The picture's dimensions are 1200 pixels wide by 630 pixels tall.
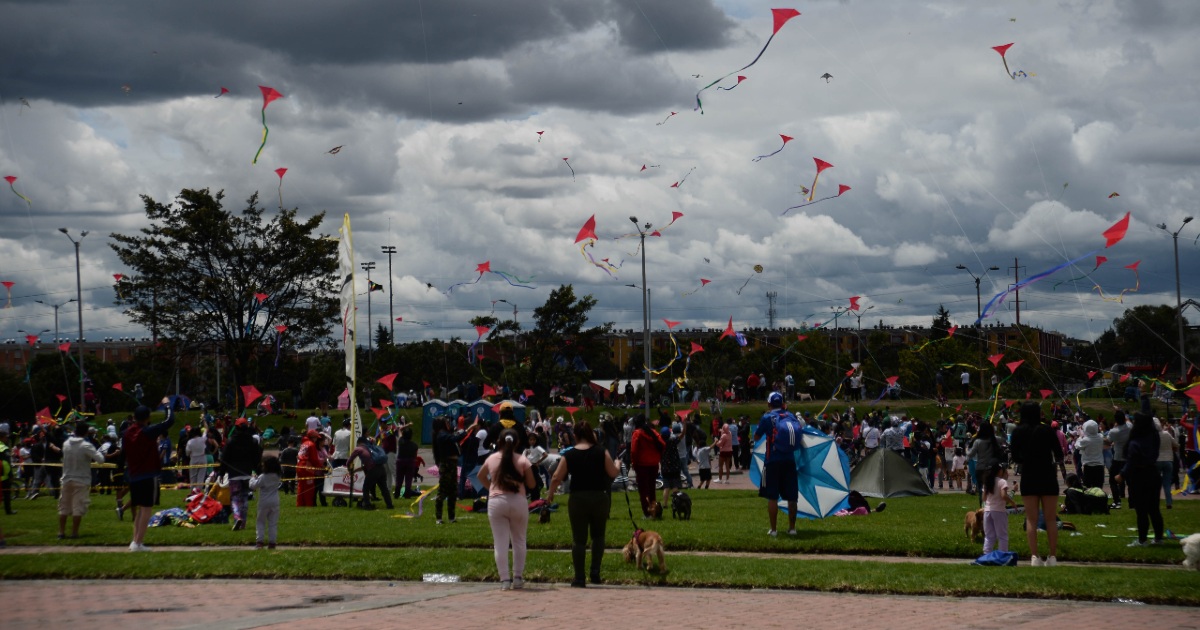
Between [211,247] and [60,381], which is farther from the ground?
[211,247]

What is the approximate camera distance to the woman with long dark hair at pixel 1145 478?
12.1 m

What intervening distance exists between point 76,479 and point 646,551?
857 cm

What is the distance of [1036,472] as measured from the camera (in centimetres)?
1101

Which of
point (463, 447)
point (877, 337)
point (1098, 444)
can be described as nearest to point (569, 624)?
point (463, 447)

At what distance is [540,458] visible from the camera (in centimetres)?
1639

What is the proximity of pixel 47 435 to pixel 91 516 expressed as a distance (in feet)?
18.8

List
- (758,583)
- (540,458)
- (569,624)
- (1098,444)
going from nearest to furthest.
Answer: (569,624) → (758,583) → (540,458) → (1098,444)

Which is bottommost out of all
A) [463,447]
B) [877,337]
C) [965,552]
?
[965,552]

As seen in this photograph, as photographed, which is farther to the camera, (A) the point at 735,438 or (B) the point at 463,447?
(A) the point at 735,438

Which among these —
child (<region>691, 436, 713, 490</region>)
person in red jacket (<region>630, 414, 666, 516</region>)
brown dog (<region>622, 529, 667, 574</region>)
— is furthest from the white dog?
child (<region>691, 436, 713, 490</region>)

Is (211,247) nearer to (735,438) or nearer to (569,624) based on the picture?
(735,438)

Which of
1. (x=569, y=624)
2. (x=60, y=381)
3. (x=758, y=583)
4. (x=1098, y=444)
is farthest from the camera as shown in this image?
(x=60, y=381)

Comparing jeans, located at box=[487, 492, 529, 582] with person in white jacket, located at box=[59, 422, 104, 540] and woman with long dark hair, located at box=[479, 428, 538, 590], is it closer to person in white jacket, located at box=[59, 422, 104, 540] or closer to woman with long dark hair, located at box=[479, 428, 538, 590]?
woman with long dark hair, located at box=[479, 428, 538, 590]

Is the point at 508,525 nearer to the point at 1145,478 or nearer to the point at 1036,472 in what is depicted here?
the point at 1036,472
